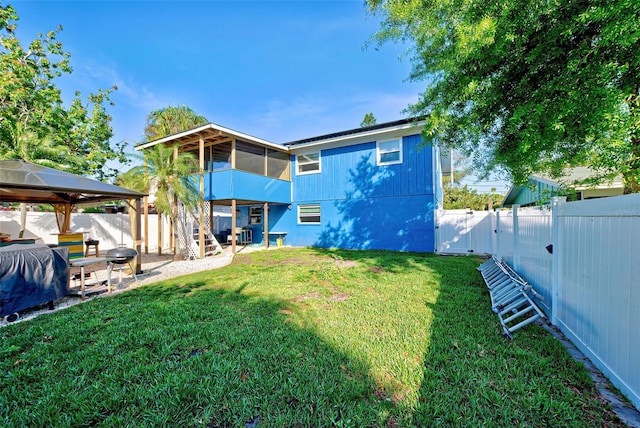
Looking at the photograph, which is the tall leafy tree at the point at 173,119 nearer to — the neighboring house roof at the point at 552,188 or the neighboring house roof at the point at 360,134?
the neighboring house roof at the point at 360,134

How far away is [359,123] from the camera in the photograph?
107 ft

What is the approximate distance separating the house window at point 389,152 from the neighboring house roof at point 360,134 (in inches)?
13.9

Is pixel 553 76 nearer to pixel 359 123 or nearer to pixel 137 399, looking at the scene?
pixel 137 399

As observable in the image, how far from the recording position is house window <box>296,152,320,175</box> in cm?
1335

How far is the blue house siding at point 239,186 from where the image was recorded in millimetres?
11047

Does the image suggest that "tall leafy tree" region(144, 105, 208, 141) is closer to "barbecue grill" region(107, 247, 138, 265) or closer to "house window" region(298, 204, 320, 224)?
"house window" region(298, 204, 320, 224)

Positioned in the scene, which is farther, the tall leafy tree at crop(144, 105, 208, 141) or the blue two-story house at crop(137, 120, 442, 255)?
the tall leafy tree at crop(144, 105, 208, 141)

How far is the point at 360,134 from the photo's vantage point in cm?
1153

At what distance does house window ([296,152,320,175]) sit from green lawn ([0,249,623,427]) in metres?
9.61

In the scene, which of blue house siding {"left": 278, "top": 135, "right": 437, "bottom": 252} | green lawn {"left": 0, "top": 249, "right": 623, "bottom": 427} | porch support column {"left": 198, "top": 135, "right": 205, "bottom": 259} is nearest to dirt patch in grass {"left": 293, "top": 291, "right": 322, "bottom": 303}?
green lawn {"left": 0, "top": 249, "right": 623, "bottom": 427}

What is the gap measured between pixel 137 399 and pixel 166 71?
44.1 feet

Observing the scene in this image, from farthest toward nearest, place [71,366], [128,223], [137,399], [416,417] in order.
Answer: [128,223] < [71,366] < [137,399] < [416,417]

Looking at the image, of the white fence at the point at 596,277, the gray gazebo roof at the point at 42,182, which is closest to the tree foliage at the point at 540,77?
the white fence at the point at 596,277

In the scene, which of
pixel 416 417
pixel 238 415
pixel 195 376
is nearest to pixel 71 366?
pixel 195 376
